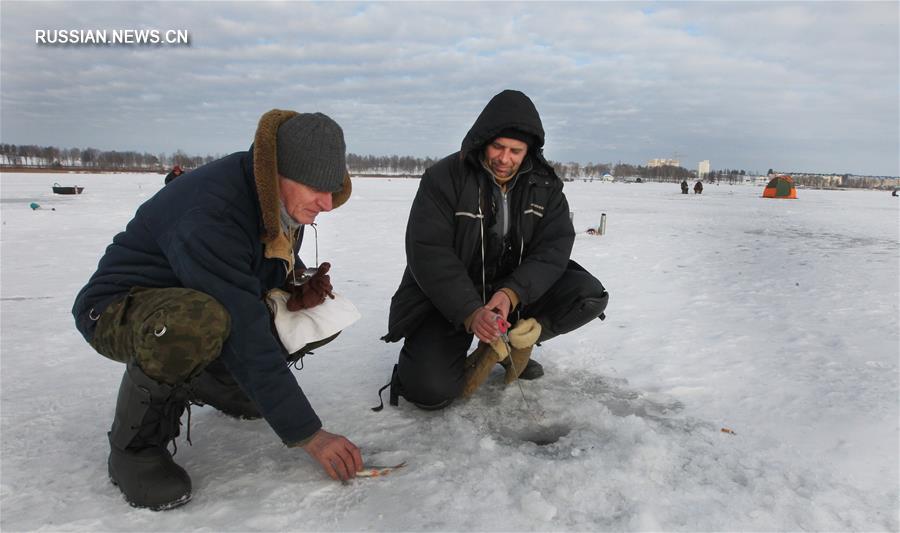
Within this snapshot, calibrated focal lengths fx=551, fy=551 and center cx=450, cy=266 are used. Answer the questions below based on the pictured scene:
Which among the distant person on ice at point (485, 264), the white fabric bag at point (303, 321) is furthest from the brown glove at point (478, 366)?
the white fabric bag at point (303, 321)

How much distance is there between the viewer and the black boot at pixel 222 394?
230 centimetres

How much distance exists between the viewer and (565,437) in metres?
2.30

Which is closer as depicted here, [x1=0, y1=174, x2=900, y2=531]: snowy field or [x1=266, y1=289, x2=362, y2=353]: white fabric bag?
[x1=0, y1=174, x2=900, y2=531]: snowy field

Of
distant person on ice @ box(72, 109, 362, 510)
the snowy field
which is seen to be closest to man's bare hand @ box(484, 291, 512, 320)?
the snowy field

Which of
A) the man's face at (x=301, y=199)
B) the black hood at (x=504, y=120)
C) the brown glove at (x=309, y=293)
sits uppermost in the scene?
the black hood at (x=504, y=120)

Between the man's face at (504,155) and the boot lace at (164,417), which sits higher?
the man's face at (504,155)

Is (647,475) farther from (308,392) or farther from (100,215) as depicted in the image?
(100,215)

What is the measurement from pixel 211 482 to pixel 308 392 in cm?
80

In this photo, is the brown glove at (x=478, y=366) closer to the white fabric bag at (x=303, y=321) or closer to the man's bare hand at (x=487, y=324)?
the man's bare hand at (x=487, y=324)

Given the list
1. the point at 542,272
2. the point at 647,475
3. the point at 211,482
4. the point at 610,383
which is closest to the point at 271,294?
the point at 211,482

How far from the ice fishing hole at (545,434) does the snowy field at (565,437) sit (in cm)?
1

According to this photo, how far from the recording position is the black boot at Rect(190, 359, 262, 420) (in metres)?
2.30

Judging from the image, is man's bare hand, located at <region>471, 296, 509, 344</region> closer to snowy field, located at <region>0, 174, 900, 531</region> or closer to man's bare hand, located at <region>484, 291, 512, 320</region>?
man's bare hand, located at <region>484, 291, 512, 320</region>

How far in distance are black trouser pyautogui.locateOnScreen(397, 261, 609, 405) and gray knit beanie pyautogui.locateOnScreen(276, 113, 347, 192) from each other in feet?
3.41
